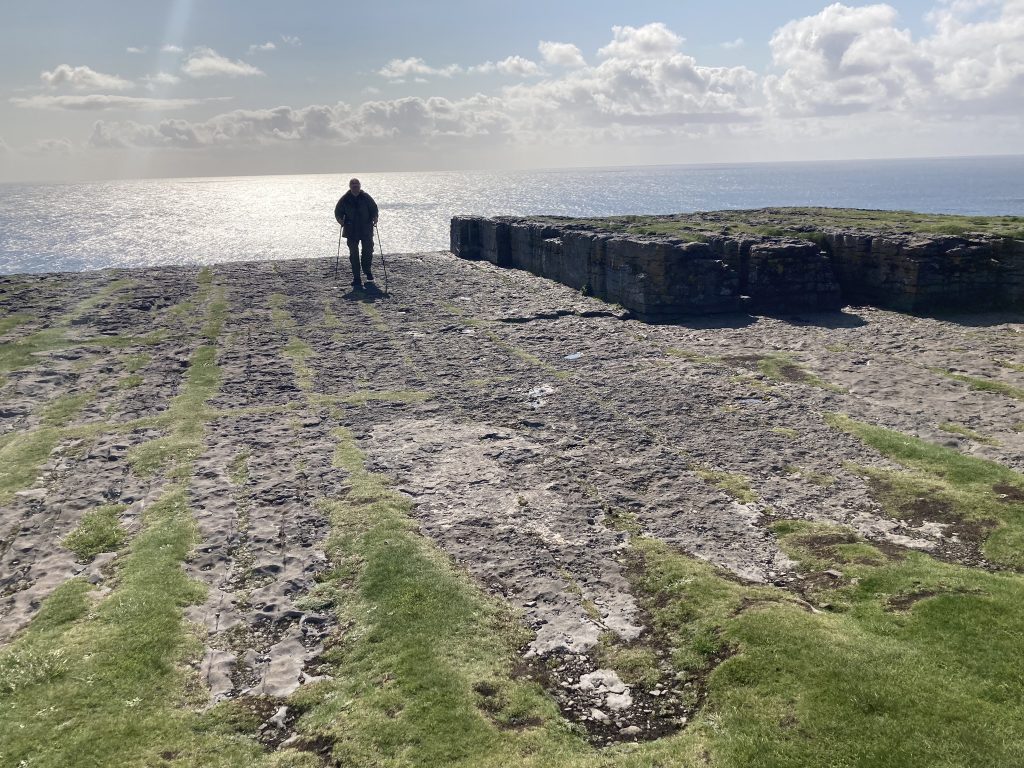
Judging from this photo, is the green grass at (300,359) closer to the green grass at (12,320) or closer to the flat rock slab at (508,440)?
the flat rock slab at (508,440)

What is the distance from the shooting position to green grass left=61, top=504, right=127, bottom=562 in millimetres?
8188

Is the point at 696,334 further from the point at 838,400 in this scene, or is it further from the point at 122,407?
the point at 122,407

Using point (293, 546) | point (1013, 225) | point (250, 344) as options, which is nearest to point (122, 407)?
point (250, 344)

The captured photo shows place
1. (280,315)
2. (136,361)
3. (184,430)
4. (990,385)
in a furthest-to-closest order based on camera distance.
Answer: (280,315) → (136,361) → (990,385) → (184,430)

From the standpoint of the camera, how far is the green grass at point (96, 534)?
322 inches

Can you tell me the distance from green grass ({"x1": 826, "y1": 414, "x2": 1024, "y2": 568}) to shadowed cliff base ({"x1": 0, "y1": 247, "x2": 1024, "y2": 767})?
44mm

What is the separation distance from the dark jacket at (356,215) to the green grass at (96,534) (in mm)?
17515

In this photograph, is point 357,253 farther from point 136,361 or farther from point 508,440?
point 508,440

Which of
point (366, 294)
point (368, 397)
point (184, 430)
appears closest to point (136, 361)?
point (184, 430)

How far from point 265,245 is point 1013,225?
319 ft

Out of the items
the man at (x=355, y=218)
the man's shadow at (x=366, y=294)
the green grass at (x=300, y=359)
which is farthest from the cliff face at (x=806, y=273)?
the green grass at (x=300, y=359)

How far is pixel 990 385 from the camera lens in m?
12.4

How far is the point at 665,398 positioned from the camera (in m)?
13.1

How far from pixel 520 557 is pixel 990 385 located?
9626 millimetres
